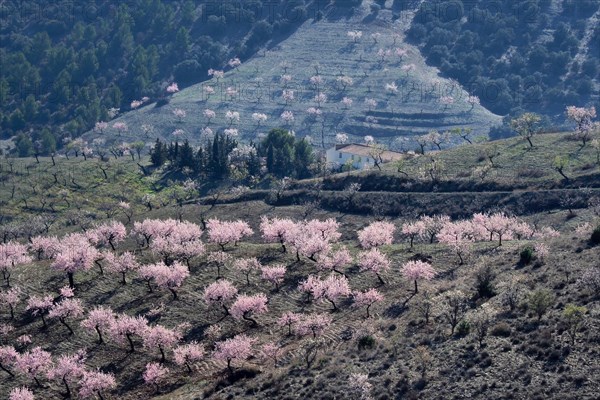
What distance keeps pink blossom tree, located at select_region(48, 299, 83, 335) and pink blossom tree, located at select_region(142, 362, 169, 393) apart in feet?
56.9

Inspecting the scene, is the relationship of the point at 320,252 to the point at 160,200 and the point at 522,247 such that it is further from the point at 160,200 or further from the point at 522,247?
the point at 160,200

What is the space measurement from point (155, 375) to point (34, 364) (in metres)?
13.8

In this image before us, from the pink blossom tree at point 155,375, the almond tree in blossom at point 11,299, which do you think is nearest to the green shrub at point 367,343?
the pink blossom tree at point 155,375

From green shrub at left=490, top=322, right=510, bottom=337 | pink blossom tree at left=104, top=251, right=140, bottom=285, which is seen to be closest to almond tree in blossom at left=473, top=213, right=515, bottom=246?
green shrub at left=490, top=322, right=510, bottom=337

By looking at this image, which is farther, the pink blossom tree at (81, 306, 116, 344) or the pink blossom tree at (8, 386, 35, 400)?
the pink blossom tree at (81, 306, 116, 344)

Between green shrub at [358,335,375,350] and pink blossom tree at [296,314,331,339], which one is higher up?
green shrub at [358,335,375,350]

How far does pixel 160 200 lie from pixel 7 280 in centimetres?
6499

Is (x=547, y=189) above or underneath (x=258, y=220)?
above

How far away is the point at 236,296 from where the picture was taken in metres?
107

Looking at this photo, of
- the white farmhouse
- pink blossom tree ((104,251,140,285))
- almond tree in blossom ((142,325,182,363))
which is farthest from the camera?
the white farmhouse

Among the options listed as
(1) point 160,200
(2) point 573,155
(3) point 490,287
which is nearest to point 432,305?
(3) point 490,287

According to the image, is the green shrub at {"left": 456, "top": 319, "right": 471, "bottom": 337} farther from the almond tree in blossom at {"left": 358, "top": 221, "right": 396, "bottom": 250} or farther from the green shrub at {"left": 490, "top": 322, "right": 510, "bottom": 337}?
the almond tree in blossom at {"left": 358, "top": 221, "right": 396, "bottom": 250}

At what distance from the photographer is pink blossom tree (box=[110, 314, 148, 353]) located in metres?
99.2

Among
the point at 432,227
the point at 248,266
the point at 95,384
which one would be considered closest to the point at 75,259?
the point at 248,266
